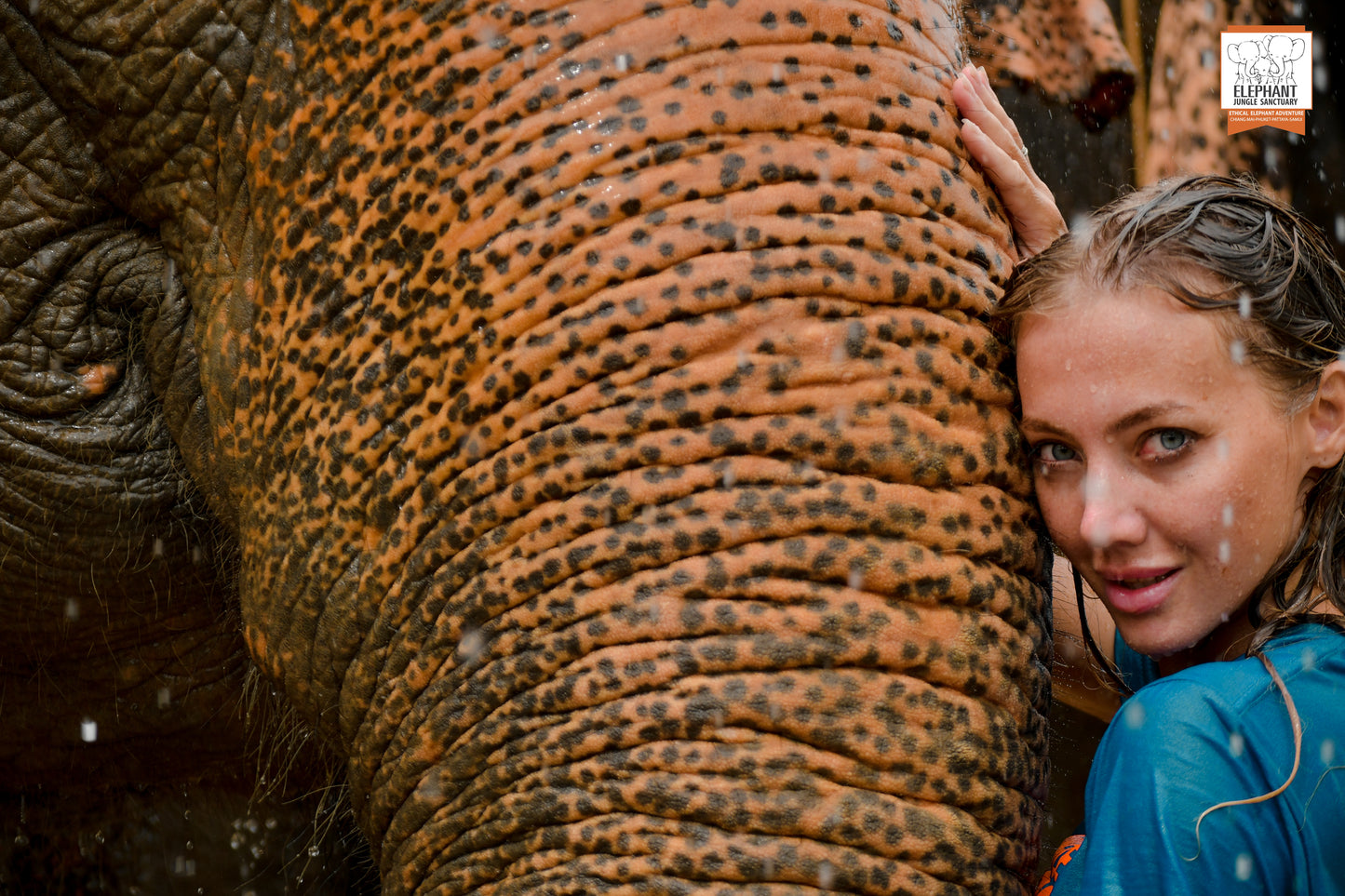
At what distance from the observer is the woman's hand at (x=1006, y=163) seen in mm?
1382

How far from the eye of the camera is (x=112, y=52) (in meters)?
1.60

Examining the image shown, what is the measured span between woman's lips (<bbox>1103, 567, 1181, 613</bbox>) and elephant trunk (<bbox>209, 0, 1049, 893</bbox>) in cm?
7

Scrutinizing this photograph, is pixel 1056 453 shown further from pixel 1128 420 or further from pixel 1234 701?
pixel 1234 701

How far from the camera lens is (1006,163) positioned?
1.39 metres

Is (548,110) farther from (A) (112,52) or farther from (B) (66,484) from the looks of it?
(B) (66,484)

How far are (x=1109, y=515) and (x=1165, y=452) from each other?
8 cm

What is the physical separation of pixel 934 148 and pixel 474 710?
742 mm

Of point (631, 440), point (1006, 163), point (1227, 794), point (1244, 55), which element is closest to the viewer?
point (1227, 794)

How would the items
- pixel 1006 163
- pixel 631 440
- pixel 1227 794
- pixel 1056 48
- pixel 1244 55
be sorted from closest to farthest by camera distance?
pixel 1227 794 < pixel 631 440 < pixel 1006 163 < pixel 1056 48 < pixel 1244 55

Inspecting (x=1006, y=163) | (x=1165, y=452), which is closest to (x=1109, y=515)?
(x=1165, y=452)

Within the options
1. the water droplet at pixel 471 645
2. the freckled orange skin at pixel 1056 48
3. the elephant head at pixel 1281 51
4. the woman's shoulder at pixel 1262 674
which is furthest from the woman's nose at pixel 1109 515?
the elephant head at pixel 1281 51

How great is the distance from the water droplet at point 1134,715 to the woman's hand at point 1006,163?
52cm

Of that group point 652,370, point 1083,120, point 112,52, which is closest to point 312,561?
point 652,370

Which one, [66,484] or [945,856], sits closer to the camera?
[945,856]
